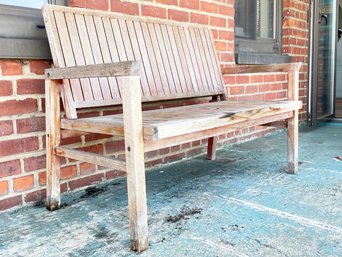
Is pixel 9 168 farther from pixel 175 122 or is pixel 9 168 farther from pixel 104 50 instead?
pixel 175 122

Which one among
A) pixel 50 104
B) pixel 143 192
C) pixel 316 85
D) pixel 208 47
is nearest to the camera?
pixel 143 192

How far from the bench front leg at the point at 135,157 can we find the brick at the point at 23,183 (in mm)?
683

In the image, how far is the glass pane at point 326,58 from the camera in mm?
3939

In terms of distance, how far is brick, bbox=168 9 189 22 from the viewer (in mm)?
2310

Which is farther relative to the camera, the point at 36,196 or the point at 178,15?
the point at 178,15

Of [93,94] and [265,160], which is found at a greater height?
[93,94]

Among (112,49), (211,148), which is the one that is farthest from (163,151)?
(112,49)

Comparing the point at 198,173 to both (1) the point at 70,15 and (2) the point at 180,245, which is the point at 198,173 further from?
(1) the point at 70,15

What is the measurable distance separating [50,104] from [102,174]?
Result: 58cm

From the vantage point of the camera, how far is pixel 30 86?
1.67 m

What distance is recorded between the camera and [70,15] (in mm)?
1655

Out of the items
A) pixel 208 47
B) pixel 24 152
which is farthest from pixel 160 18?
pixel 24 152

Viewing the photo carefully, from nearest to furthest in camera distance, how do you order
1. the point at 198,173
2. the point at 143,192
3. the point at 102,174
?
the point at 143,192
the point at 102,174
the point at 198,173

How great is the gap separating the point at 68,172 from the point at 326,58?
3328 mm
